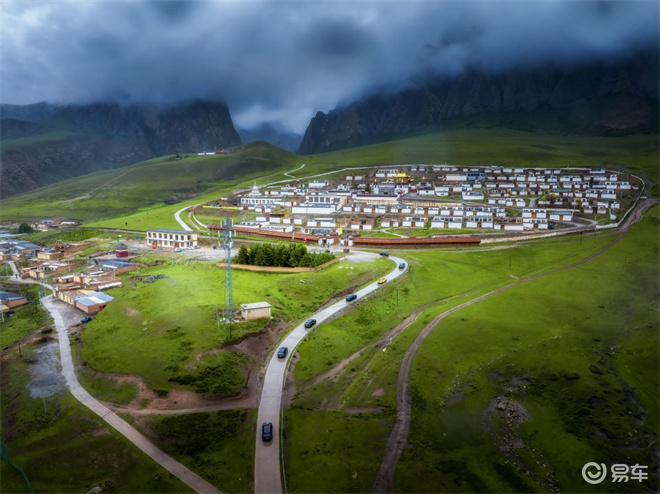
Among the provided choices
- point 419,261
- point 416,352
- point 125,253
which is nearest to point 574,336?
point 416,352

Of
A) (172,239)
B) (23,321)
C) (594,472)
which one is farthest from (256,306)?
(172,239)

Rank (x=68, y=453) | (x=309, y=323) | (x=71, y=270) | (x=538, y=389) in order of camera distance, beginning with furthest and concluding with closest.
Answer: (x=71, y=270)
(x=309, y=323)
(x=538, y=389)
(x=68, y=453)

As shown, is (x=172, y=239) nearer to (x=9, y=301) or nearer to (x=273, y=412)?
(x=9, y=301)

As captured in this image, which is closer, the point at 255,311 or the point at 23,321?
the point at 255,311

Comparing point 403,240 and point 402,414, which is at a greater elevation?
point 403,240

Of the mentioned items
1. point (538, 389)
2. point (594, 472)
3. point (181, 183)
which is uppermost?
point (181, 183)

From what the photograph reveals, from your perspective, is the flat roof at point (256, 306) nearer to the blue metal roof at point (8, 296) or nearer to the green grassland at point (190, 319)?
the green grassland at point (190, 319)

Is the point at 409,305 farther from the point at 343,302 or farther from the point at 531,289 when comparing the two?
the point at 531,289
